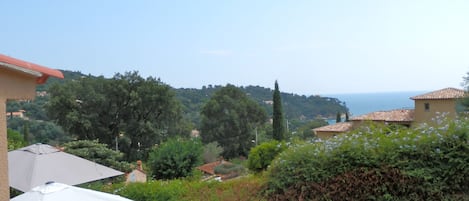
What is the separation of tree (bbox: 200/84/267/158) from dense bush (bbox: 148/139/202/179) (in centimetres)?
2068

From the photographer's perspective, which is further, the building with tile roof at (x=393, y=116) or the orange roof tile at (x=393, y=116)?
the orange roof tile at (x=393, y=116)

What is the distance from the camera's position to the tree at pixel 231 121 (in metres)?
31.7

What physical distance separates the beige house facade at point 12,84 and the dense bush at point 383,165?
13.8 feet

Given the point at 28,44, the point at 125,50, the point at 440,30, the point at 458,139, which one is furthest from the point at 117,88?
the point at 458,139

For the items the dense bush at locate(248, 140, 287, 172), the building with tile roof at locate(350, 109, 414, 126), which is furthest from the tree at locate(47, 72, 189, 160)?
the dense bush at locate(248, 140, 287, 172)

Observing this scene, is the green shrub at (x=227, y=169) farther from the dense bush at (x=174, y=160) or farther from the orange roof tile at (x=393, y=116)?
the dense bush at (x=174, y=160)

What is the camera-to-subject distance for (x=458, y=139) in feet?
17.2

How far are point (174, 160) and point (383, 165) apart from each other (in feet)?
19.8

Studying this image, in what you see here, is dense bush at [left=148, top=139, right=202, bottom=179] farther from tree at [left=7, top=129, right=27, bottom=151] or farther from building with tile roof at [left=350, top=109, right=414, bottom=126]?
building with tile roof at [left=350, top=109, right=414, bottom=126]

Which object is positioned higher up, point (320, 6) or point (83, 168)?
point (320, 6)

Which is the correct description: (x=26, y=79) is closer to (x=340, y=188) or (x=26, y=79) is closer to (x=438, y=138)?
(x=340, y=188)

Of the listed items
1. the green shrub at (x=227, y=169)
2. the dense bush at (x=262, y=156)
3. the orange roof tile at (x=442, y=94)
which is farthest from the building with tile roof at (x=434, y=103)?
the dense bush at (x=262, y=156)

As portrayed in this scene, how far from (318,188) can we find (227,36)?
16956 millimetres

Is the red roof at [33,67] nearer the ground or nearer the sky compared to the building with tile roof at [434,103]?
nearer the sky
